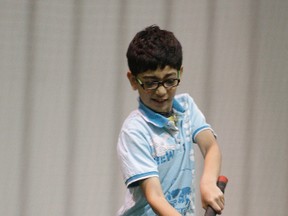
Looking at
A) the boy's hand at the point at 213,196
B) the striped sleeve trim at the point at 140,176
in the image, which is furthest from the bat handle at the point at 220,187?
the striped sleeve trim at the point at 140,176

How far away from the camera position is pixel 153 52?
5.62 feet

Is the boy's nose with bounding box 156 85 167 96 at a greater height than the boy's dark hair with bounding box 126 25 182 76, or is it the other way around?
the boy's dark hair with bounding box 126 25 182 76

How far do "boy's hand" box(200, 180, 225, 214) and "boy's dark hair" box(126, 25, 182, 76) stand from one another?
0.36 meters

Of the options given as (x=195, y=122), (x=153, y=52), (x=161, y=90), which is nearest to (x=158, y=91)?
(x=161, y=90)

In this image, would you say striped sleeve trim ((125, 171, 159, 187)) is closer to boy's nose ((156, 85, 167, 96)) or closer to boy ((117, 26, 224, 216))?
boy ((117, 26, 224, 216))

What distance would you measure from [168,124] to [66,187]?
1.13 m

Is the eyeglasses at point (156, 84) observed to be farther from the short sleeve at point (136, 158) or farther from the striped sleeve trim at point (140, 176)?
the striped sleeve trim at point (140, 176)

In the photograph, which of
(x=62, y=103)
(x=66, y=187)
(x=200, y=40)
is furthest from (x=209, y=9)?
(x=66, y=187)

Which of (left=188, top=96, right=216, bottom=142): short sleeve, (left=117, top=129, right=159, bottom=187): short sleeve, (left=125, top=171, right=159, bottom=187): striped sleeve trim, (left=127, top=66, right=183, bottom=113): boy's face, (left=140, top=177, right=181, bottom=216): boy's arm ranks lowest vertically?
(left=140, top=177, right=181, bottom=216): boy's arm

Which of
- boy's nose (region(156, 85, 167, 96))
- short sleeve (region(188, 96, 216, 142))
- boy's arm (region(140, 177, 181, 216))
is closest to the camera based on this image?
boy's arm (region(140, 177, 181, 216))

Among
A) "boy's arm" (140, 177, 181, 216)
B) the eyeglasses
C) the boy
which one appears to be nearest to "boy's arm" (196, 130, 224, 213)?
the boy

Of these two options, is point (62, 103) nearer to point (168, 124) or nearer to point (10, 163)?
point (10, 163)

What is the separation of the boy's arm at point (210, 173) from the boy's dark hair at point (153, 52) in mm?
262

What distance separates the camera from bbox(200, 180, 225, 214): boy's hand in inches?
64.6
